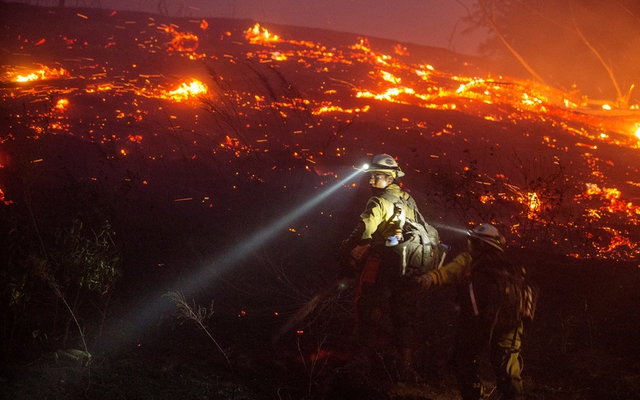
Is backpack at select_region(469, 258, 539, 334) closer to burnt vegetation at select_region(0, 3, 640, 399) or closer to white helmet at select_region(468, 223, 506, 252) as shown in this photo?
white helmet at select_region(468, 223, 506, 252)

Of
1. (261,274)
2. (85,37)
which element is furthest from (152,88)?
(261,274)

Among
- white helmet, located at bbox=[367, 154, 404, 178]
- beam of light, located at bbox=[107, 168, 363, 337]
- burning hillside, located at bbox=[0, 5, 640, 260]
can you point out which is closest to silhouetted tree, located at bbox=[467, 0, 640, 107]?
burning hillside, located at bbox=[0, 5, 640, 260]

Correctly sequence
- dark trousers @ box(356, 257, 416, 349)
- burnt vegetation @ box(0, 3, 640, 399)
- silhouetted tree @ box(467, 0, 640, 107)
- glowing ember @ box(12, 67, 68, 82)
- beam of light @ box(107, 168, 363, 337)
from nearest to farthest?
burnt vegetation @ box(0, 3, 640, 399), dark trousers @ box(356, 257, 416, 349), beam of light @ box(107, 168, 363, 337), glowing ember @ box(12, 67, 68, 82), silhouetted tree @ box(467, 0, 640, 107)

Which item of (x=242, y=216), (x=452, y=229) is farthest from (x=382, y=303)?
(x=242, y=216)

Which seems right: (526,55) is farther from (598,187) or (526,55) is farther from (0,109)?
(0,109)

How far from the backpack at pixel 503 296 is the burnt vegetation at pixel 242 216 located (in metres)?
0.79

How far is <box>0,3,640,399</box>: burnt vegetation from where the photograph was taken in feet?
13.6

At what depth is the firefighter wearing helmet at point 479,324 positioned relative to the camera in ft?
12.1

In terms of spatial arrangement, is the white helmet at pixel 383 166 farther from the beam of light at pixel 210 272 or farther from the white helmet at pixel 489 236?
the white helmet at pixel 489 236

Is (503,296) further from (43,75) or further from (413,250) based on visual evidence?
(43,75)

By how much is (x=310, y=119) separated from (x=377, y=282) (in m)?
6.97

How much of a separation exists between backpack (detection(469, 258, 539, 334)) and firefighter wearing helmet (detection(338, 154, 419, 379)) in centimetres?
77

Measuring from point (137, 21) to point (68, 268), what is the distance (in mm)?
12921

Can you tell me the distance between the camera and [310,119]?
10.7m
